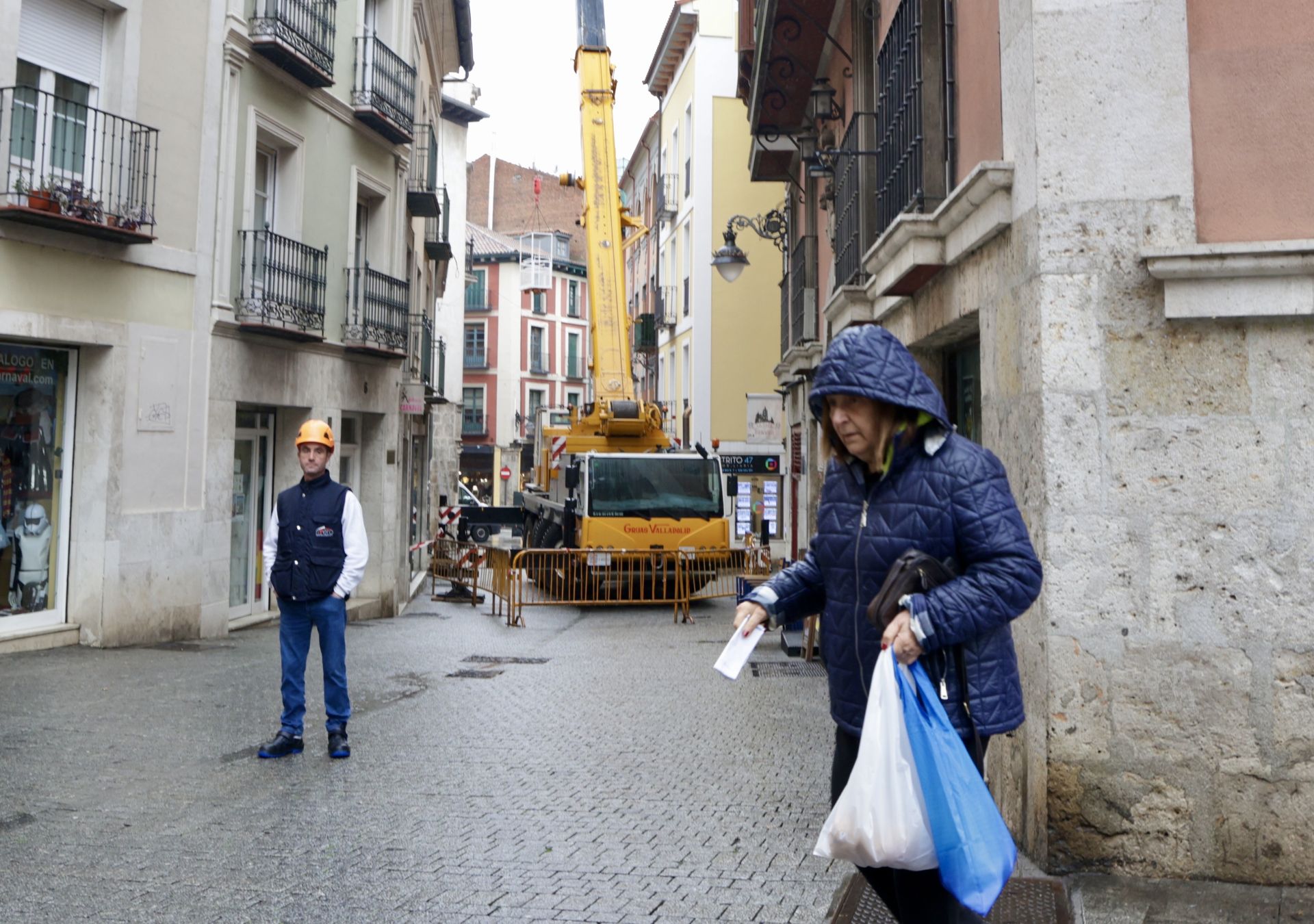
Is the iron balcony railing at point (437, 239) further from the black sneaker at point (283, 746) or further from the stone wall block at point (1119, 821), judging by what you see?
the stone wall block at point (1119, 821)

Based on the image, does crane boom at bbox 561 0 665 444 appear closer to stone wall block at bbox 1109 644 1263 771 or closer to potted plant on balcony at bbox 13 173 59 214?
potted plant on balcony at bbox 13 173 59 214

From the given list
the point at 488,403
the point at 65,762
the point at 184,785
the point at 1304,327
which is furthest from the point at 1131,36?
the point at 488,403

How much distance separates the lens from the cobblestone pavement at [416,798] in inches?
161

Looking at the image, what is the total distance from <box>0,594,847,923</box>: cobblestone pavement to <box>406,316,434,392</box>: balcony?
34.8 ft

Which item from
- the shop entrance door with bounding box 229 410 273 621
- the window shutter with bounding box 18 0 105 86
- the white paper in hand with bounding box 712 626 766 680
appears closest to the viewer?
the white paper in hand with bounding box 712 626 766 680

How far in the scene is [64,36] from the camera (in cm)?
1057

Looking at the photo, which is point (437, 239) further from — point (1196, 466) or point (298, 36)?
point (1196, 466)

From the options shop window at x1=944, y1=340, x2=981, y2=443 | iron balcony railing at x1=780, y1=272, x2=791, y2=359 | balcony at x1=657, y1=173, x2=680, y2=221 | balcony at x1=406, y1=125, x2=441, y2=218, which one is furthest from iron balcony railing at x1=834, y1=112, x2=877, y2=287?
balcony at x1=657, y1=173, x2=680, y2=221

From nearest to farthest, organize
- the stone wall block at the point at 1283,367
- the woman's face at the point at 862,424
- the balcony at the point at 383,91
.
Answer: the woman's face at the point at 862,424 → the stone wall block at the point at 1283,367 → the balcony at the point at 383,91

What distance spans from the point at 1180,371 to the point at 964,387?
2.72 metres

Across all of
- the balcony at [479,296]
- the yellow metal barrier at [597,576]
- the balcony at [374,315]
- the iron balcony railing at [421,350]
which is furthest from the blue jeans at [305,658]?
the balcony at [479,296]

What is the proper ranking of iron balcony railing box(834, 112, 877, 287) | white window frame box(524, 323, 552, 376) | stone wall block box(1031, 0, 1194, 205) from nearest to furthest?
stone wall block box(1031, 0, 1194, 205)
iron balcony railing box(834, 112, 877, 287)
white window frame box(524, 323, 552, 376)

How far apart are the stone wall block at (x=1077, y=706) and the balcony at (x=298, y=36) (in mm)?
11486

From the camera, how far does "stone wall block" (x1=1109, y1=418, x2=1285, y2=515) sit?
432 cm
